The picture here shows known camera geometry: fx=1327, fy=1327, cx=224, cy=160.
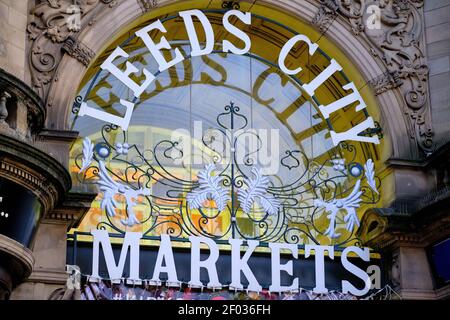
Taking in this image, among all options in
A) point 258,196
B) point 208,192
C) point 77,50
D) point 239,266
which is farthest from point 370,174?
point 77,50

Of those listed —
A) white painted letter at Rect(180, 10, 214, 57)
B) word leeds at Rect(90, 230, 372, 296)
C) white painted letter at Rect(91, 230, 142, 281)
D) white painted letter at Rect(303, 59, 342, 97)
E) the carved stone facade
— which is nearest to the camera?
the carved stone facade

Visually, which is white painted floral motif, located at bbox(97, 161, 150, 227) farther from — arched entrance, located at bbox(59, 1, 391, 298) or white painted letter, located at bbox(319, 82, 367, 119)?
white painted letter, located at bbox(319, 82, 367, 119)

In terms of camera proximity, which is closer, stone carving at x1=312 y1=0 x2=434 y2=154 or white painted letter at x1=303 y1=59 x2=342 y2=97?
stone carving at x1=312 y1=0 x2=434 y2=154

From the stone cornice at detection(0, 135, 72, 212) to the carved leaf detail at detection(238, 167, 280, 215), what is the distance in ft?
11.0

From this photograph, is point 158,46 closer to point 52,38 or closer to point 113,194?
point 52,38

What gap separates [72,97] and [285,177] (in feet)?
12.3

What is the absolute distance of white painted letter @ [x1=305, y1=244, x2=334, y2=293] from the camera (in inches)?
803

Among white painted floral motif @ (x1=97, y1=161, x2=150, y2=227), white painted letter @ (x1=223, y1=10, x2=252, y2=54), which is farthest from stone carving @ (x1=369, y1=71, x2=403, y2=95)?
white painted floral motif @ (x1=97, y1=161, x2=150, y2=227)

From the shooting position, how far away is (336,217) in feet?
69.3

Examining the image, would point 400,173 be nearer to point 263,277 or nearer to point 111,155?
point 263,277

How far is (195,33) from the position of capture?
21391 mm

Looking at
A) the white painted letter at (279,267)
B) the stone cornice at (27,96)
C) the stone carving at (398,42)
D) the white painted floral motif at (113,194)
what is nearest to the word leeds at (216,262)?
the white painted letter at (279,267)
